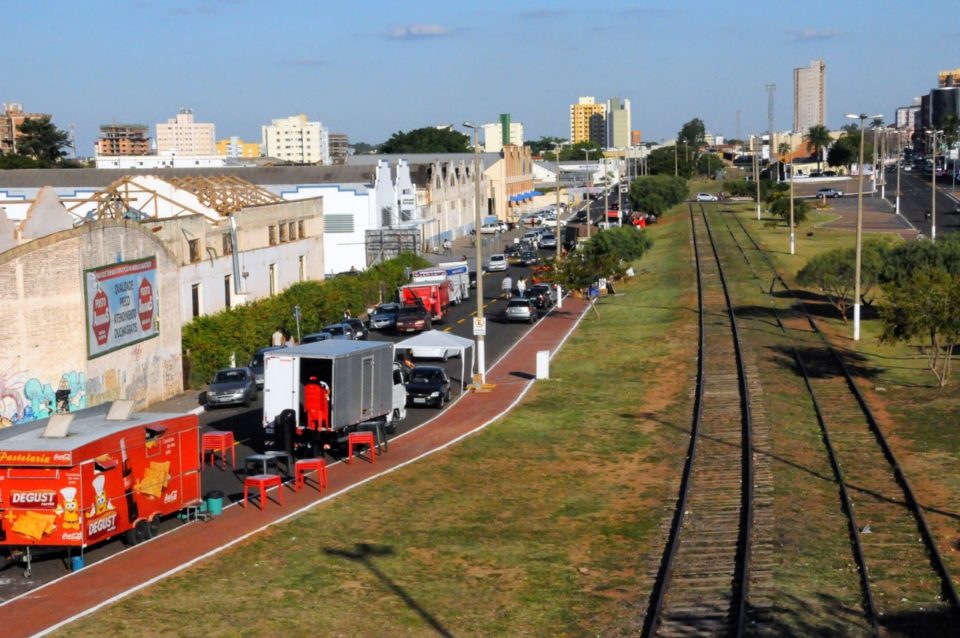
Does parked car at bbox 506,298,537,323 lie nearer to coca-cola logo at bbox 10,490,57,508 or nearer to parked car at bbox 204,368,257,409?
parked car at bbox 204,368,257,409

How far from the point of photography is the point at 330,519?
24.1 metres

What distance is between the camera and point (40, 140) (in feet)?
593

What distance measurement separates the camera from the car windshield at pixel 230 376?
3978 cm

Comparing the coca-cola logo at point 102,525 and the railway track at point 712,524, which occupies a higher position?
the coca-cola logo at point 102,525

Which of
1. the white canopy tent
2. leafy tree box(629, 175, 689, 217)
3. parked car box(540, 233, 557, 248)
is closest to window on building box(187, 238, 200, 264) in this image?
the white canopy tent

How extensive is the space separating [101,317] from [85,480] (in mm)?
16238

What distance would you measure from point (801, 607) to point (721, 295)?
163 feet

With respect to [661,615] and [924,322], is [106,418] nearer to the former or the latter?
[661,615]

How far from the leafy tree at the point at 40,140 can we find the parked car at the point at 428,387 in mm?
150959

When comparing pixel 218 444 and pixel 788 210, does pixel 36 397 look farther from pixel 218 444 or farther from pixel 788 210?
pixel 788 210

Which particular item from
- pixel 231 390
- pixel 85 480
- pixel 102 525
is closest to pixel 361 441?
pixel 102 525

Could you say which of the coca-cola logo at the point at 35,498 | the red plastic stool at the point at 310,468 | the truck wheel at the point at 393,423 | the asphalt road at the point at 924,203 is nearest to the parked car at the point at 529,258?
the asphalt road at the point at 924,203

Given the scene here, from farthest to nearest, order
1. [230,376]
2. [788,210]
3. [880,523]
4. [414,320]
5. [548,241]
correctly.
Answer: [788,210], [548,241], [414,320], [230,376], [880,523]

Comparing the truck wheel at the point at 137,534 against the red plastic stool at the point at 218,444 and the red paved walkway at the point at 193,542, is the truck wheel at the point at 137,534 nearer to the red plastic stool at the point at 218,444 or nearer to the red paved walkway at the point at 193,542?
the red paved walkway at the point at 193,542
